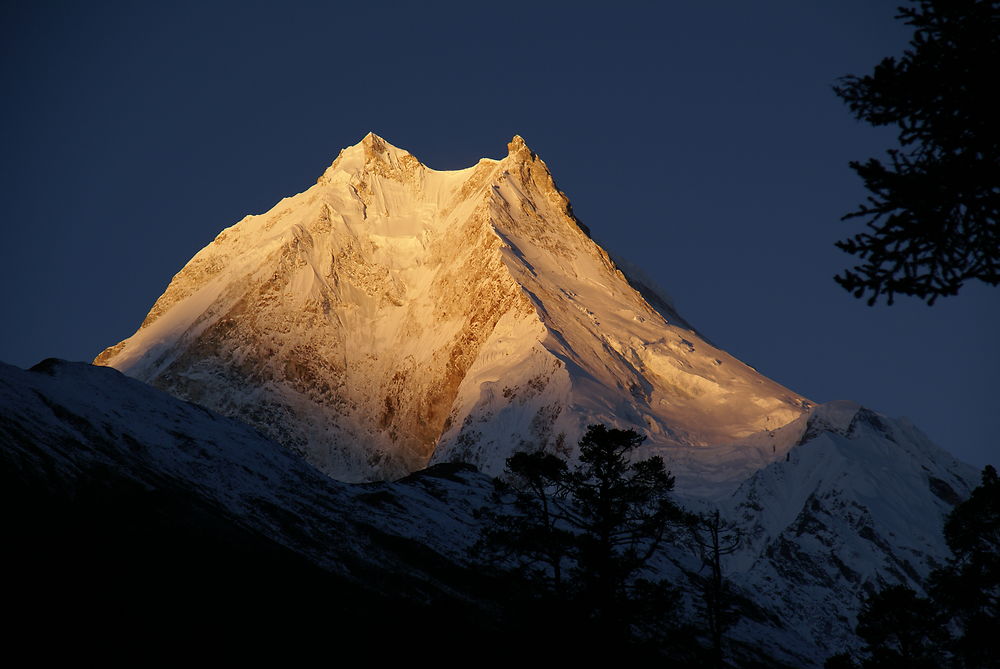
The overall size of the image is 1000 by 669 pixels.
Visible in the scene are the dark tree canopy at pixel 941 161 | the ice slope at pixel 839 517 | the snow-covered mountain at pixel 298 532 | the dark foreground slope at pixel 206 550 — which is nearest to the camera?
the dark tree canopy at pixel 941 161

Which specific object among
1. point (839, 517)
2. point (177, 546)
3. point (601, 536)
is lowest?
point (177, 546)

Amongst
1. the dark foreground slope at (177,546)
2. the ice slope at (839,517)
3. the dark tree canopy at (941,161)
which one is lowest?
the dark foreground slope at (177,546)

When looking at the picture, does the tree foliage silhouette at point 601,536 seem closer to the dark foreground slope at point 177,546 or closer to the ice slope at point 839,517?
the dark foreground slope at point 177,546

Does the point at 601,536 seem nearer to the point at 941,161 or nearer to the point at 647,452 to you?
the point at 941,161

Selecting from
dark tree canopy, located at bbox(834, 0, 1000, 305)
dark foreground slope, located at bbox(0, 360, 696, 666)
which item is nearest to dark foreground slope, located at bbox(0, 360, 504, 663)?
dark foreground slope, located at bbox(0, 360, 696, 666)

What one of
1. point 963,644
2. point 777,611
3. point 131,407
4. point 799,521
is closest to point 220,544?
point 131,407

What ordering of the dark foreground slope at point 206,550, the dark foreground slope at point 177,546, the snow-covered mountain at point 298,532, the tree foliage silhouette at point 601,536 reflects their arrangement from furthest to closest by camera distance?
the snow-covered mountain at point 298,532 < the dark foreground slope at point 177,546 < the dark foreground slope at point 206,550 < the tree foliage silhouette at point 601,536

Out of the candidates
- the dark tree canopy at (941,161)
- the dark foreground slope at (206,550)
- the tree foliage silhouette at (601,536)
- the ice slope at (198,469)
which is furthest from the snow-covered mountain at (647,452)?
the dark tree canopy at (941,161)

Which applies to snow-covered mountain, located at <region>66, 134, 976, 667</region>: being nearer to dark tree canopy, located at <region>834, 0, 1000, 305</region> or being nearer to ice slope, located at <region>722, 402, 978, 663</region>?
ice slope, located at <region>722, 402, 978, 663</region>

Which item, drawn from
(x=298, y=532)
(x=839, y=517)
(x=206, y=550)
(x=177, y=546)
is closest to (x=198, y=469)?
(x=298, y=532)

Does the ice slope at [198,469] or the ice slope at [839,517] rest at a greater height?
the ice slope at [839,517]

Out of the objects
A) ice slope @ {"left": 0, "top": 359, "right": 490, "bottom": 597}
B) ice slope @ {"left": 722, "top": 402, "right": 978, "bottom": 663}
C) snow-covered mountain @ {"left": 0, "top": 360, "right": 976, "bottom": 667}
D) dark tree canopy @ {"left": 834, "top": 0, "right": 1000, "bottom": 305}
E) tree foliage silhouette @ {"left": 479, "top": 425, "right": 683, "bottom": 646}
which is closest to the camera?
dark tree canopy @ {"left": 834, "top": 0, "right": 1000, "bottom": 305}

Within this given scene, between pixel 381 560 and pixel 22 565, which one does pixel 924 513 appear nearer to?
pixel 381 560
